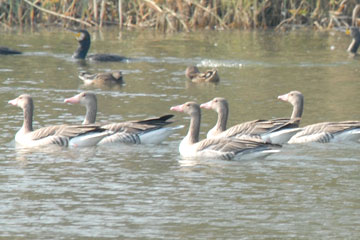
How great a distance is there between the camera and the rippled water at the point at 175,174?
1023 centimetres

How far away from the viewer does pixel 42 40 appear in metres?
31.5

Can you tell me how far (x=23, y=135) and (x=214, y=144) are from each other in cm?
318

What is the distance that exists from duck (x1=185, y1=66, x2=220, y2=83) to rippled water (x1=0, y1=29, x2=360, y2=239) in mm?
259

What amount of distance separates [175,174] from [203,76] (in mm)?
9726

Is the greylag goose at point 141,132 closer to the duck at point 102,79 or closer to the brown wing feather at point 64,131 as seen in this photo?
the brown wing feather at point 64,131

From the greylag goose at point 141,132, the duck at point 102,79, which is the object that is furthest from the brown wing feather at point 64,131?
the duck at point 102,79

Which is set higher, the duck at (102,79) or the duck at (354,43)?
the duck at (354,43)

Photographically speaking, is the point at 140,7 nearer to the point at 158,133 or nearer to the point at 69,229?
the point at 158,133

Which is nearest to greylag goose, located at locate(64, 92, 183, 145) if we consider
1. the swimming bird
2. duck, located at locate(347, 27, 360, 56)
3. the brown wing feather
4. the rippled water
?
the rippled water

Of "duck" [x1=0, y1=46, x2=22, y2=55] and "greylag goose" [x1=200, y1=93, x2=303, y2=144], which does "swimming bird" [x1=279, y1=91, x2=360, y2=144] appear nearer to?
"greylag goose" [x1=200, y1=93, x2=303, y2=144]

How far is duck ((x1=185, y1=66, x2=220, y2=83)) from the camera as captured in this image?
2230 cm

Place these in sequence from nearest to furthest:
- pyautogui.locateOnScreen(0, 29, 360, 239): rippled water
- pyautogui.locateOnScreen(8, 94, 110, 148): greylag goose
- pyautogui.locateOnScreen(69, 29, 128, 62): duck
Result: pyautogui.locateOnScreen(0, 29, 360, 239): rippled water
pyautogui.locateOnScreen(8, 94, 110, 148): greylag goose
pyautogui.locateOnScreen(69, 29, 128, 62): duck

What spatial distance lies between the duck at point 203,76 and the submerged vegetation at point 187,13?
34.0ft

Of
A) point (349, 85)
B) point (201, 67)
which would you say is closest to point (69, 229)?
point (349, 85)
